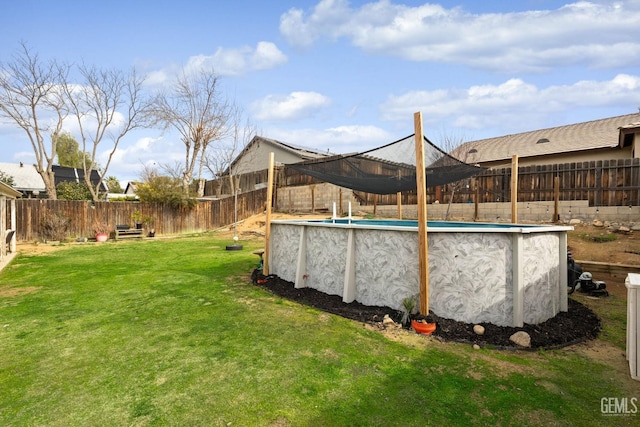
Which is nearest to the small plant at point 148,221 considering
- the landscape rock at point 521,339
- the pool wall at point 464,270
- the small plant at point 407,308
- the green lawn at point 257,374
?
the green lawn at point 257,374

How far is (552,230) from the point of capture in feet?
12.0

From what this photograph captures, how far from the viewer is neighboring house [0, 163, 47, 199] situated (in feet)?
75.8

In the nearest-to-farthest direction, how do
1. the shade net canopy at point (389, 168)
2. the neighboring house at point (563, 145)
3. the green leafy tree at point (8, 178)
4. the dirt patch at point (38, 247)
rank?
1. the shade net canopy at point (389, 168)
2. the dirt patch at point (38, 247)
3. the neighboring house at point (563, 145)
4. the green leafy tree at point (8, 178)

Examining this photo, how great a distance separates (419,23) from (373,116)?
152 inches

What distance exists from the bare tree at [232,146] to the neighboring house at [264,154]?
491mm

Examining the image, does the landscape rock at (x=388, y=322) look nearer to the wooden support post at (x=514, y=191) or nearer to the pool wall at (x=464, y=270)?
the pool wall at (x=464, y=270)

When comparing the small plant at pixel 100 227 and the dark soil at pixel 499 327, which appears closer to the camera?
the dark soil at pixel 499 327

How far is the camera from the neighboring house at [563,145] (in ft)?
39.7

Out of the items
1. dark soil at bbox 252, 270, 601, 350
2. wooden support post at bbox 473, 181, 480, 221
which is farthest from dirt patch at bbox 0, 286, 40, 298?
wooden support post at bbox 473, 181, 480, 221

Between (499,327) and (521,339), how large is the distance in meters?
0.26

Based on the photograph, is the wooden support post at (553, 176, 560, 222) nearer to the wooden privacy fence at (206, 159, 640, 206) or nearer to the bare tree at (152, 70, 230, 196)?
the wooden privacy fence at (206, 159, 640, 206)

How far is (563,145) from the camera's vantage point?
46.3ft

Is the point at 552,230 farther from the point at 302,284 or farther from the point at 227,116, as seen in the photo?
the point at 227,116

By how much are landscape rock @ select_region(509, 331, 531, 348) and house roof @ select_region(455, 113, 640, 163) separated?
41.2 feet
